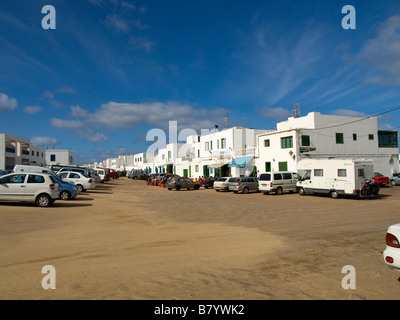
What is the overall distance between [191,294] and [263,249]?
3394mm

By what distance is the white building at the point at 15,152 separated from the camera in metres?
52.7

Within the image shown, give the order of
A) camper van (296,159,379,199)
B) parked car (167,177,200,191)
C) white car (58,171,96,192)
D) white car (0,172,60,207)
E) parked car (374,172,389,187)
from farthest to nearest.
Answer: parked car (167,177,200,191)
parked car (374,172,389,187)
white car (58,171,96,192)
camper van (296,159,379,199)
white car (0,172,60,207)

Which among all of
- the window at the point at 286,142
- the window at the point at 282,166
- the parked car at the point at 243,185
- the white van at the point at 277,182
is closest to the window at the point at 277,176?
the white van at the point at 277,182

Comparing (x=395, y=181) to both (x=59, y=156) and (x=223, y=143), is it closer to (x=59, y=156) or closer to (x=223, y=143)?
(x=223, y=143)

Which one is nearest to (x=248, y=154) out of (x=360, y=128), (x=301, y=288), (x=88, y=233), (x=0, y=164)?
(x=360, y=128)

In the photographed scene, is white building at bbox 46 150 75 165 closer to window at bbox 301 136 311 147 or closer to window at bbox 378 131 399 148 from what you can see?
window at bbox 301 136 311 147

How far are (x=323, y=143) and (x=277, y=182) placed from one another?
10.1m

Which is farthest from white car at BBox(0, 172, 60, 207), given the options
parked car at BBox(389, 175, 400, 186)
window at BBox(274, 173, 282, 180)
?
parked car at BBox(389, 175, 400, 186)

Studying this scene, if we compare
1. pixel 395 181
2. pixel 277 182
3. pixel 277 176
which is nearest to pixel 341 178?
pixel 277 182

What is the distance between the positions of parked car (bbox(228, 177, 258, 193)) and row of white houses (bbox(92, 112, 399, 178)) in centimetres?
513

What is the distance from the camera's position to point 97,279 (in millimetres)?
5195

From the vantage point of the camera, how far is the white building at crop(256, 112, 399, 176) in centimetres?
3086
